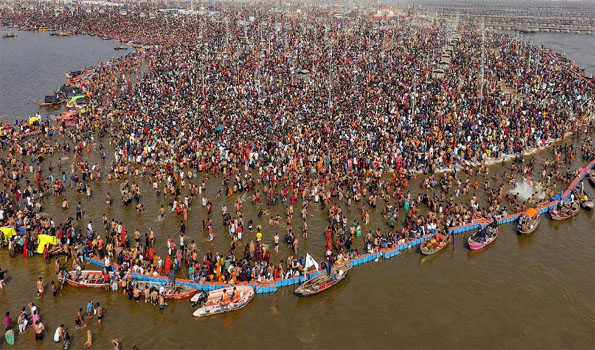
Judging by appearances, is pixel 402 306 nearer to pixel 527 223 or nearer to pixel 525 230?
pixel 525 230

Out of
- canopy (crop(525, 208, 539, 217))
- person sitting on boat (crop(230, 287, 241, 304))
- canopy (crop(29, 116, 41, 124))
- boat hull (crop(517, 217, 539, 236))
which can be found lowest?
person sitting on boat (crop(230, 287, 241, 304))

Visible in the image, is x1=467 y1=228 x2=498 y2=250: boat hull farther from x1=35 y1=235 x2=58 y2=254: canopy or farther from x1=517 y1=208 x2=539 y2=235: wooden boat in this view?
x1=35 y1=235 x2=58 y2=254: canopy

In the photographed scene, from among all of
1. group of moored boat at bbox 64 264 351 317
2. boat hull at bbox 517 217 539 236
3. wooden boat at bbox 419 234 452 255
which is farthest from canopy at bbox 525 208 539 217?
group of moored boat at bbox 64 264 351 317

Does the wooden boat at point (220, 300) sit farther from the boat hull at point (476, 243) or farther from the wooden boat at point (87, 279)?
the boat hull at point (476, 243)

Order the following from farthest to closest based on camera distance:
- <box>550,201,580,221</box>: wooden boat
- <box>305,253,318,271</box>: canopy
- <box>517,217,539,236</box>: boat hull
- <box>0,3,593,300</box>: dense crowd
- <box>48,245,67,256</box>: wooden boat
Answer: <box>550,201,580,221</box>: wooden boat
<box>517,217,539,236</box>: boat hull
<box>0,3,593,300</box>: dense crowd
<box>48,245,67,256</box>: wooden boat
<box>305,253,318,271</box>: canopy

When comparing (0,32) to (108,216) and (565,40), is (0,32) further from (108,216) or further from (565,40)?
(565,40)

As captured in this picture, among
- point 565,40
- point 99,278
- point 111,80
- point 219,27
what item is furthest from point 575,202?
point 565,40

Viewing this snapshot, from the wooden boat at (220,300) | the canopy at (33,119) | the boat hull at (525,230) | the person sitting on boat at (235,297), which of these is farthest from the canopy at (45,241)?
the boat hull at (525,230)

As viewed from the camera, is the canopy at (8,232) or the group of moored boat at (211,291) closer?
the group of moored boat at (211,291)
